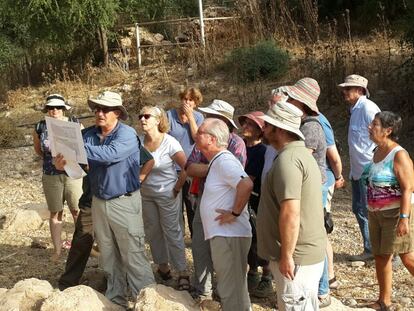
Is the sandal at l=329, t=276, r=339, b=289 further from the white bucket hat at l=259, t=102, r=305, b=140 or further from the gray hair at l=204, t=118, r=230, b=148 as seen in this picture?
the white bucket hat at l=259, t=102, r=305, b=140

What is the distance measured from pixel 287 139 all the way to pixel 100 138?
163 centimetres

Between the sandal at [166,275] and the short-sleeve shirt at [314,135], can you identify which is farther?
the sandal at [166,275]

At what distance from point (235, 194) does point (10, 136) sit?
10.4 meters

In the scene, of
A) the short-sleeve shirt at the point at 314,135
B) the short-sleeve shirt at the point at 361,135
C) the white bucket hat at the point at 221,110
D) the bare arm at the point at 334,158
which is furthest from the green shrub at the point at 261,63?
the short-sleeve shirt at the point at 314,135

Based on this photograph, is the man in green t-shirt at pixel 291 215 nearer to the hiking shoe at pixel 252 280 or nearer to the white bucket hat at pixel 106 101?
the white bucket hat at pixel 106 101

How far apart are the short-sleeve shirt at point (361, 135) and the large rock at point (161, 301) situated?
2.51m

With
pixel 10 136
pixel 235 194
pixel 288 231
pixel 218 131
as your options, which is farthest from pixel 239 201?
pixel 10 136

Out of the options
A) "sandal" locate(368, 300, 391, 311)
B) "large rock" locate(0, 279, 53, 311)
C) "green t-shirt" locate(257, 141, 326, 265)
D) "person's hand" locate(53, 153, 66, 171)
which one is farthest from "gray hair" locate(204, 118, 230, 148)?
"sandal" locate(368, 300, 391, 311)

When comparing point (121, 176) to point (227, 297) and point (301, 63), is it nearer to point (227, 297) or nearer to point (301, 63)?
point (227, 297)

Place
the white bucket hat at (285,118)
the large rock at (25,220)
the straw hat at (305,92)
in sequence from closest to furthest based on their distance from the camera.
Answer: the white bucket hat at (285,118) → the straw hat at (305,92) → the large rock at (25,220)

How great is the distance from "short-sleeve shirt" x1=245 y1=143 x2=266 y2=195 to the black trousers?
1420 millimetres

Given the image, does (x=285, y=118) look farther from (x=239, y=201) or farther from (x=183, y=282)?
(x=183, y=282)

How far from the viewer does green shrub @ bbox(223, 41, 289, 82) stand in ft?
46.2

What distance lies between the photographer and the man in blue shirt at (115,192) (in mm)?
4605
